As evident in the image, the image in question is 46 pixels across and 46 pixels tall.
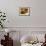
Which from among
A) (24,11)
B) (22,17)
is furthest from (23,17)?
(24,11)

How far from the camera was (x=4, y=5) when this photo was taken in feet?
14.3

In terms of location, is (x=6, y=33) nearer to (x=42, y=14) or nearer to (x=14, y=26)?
(x=14, y=26)

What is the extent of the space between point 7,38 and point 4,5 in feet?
3.23

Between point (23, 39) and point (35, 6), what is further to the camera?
point (35, 6)

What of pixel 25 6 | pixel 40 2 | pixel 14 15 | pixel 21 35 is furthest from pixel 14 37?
pixel 40 2

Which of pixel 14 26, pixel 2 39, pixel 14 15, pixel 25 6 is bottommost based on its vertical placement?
pixel 2 39

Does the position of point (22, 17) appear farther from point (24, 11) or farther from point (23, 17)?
point (24, 11)

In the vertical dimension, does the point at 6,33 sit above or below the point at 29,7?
below

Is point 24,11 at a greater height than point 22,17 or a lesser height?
greater

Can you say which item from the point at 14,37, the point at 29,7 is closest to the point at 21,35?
the point at 14,37

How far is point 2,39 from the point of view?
429cm

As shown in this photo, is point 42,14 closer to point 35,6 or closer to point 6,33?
point 35,6

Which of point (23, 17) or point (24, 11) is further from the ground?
point (24, 11)

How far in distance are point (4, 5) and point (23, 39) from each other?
3.81ft
